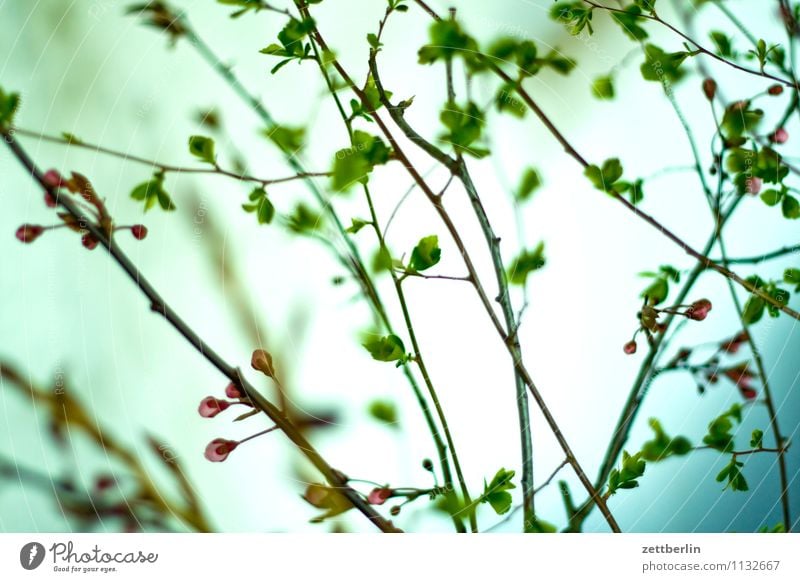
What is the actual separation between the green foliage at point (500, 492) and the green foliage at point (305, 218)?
0.55 feet

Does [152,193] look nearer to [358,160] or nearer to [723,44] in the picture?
[358,160]

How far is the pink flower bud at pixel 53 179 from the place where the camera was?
16.3 inches

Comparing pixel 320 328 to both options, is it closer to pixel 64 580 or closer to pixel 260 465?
pixel 260 465

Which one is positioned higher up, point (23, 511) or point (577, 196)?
point (577, 196)

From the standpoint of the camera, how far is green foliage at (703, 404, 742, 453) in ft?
1.51

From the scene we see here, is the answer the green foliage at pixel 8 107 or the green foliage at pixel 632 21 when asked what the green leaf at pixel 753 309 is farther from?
the green foliage at pixel 8 107

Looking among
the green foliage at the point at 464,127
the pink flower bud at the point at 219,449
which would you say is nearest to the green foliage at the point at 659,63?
the green foliage at the point at 464,127

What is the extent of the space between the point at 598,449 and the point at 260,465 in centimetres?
20

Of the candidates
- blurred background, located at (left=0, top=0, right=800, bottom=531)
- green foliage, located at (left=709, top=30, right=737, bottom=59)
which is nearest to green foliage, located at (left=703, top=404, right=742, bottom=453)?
blurred background, located at (left=0, top=0, right=800, bottom=531)

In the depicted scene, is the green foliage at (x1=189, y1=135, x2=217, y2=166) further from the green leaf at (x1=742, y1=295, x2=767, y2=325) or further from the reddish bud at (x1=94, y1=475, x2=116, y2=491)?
the green leaf at (x1=742, y1=295, x2=767, y2=325)

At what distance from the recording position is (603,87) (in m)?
0.44

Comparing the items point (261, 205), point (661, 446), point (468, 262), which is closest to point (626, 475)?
point (661, 446)

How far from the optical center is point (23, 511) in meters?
0.42

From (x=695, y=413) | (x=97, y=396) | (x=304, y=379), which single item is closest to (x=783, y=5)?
(x=695, y=413)
